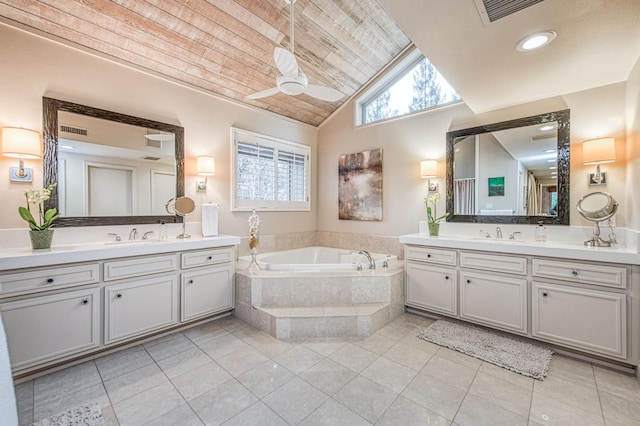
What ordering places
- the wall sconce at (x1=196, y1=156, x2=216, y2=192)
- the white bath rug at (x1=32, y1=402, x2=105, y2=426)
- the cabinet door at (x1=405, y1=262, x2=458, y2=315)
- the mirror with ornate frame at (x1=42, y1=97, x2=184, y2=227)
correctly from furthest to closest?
the wall sconce at (x1=196, y1=156, x2=216, y2=192) < the cabinet door at (x1=405, y1=262, x2=458, y2=315) < the mirror with ornate frame at (x1=42, y1=97, x2=184, y2=227) < the white bath rug at (x1=32, y1=402, x2=105, y2=426)

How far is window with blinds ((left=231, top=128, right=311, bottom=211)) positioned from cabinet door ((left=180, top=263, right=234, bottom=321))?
1.03 meters

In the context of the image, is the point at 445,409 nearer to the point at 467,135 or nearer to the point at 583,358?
the point at 583,358

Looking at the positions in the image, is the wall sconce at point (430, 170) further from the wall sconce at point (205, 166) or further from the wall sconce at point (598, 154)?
the wall sconce at point (205, 166)

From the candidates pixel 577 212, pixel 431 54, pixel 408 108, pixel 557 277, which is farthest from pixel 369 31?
pixel 557 277

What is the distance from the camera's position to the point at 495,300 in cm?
272

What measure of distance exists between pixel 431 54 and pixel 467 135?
1545mm

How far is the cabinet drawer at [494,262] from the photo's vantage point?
2.58m

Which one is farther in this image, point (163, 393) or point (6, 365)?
point (163, 393)

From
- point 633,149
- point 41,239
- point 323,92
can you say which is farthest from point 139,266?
point 633,149

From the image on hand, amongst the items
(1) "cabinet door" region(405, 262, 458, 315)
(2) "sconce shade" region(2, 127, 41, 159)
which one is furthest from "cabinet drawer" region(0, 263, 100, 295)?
(1) "cabinet door" region(405, 262, 458, 315)

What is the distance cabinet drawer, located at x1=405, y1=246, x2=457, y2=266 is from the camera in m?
2.99

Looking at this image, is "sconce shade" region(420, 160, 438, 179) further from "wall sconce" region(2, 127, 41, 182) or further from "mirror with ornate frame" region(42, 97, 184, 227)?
"wall sconce" region(2, 127, 41, 182)

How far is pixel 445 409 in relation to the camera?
1.77 m

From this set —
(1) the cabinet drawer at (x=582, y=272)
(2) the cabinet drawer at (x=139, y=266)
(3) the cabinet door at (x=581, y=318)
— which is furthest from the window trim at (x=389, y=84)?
(2) the cabinet drawer at (x=139, y=266)
